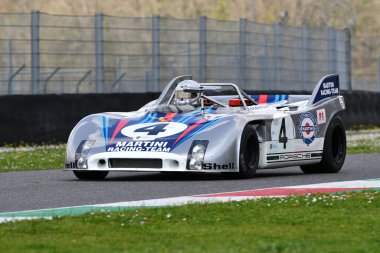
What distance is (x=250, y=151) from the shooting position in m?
12.9

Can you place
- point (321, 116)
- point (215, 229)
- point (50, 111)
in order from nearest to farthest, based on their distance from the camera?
point (215, 229) < point (321, 116) < point (50, 111)

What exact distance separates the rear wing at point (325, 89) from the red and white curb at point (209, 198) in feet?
6.82

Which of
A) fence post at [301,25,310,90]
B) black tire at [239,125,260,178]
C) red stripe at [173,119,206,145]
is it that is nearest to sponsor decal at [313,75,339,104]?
black tire at [239,125,260,178]

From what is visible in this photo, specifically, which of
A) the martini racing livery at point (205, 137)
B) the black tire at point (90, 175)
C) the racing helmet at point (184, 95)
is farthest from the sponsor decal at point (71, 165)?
the racing helmet at point (184, 95)

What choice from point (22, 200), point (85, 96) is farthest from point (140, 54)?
point (22, 200)

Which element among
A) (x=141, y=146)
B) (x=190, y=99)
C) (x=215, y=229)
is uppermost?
(x=190, y=99)

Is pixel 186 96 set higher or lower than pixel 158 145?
higher

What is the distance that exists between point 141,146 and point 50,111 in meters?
8.97

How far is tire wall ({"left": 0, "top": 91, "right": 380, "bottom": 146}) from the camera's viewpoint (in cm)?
2045

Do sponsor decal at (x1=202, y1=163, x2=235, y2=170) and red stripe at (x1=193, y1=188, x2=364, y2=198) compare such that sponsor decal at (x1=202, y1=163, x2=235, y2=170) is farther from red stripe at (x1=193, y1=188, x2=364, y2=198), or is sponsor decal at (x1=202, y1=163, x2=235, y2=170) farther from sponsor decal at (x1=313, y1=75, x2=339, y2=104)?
sponsor decal at (x1=313, y1=75, x2=339, y2=104)

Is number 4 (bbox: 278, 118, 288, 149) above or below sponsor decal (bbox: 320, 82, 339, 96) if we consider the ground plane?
below

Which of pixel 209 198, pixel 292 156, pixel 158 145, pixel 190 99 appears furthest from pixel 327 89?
pixel 209 198

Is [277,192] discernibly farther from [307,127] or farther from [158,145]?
[307,127]

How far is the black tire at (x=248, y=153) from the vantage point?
12625mm
